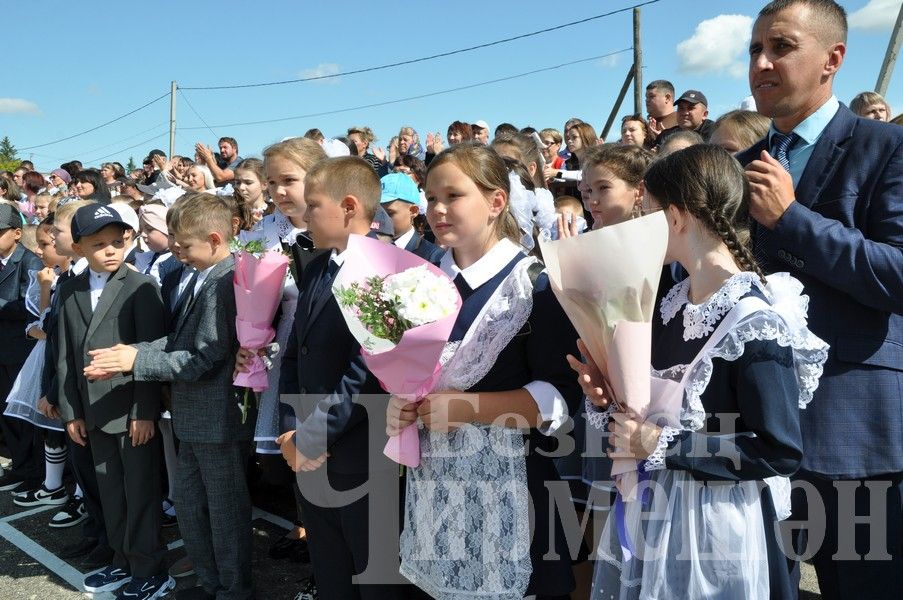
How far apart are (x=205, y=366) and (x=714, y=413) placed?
2.37 m

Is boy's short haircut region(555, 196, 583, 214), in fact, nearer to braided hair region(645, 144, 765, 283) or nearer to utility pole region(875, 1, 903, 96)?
braided hair region(645, 144, 765, 283)

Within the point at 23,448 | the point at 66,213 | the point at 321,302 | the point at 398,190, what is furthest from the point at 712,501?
the point at 23,448

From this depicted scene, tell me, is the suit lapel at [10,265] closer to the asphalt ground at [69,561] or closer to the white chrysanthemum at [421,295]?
the asphalt ground at [69,561]

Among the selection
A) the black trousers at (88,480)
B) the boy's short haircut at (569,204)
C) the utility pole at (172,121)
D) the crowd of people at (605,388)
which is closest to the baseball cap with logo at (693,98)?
the boy's short haircut at (569,204)

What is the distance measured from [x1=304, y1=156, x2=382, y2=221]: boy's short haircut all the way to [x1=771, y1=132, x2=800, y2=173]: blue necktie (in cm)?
154

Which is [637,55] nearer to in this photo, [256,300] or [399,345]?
[256,300]

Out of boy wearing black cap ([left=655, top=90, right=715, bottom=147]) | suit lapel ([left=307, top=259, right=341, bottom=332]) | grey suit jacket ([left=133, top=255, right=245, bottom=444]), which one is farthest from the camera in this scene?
boy wearing black cap ([left=655, top=90, right=715, bottom=147])

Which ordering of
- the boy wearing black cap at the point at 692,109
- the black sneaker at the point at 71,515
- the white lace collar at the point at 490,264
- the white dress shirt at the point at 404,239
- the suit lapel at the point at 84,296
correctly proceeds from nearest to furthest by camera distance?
the white lace collar at the point at 490,264
the suit lapel at the point at 84,296
the white dress shirt at the point at 404,239
the black sneaker at the point at 71,515
the boy wearing black cap at the point at 692,109

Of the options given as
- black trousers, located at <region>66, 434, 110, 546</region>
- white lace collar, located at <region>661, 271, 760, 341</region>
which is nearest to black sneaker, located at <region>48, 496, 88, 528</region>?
black trousers, located at <region>66, 434, 110, 546</region>

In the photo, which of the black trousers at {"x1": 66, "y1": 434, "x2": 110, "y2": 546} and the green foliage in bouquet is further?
the black trousers at {"x1": 66, "y1": 434, "x2": 110, "y2": 546}

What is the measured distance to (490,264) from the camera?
7.58 feet

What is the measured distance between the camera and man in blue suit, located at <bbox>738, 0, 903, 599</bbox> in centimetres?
196

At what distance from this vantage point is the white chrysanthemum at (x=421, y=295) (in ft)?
6.42

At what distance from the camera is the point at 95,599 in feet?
12.1
